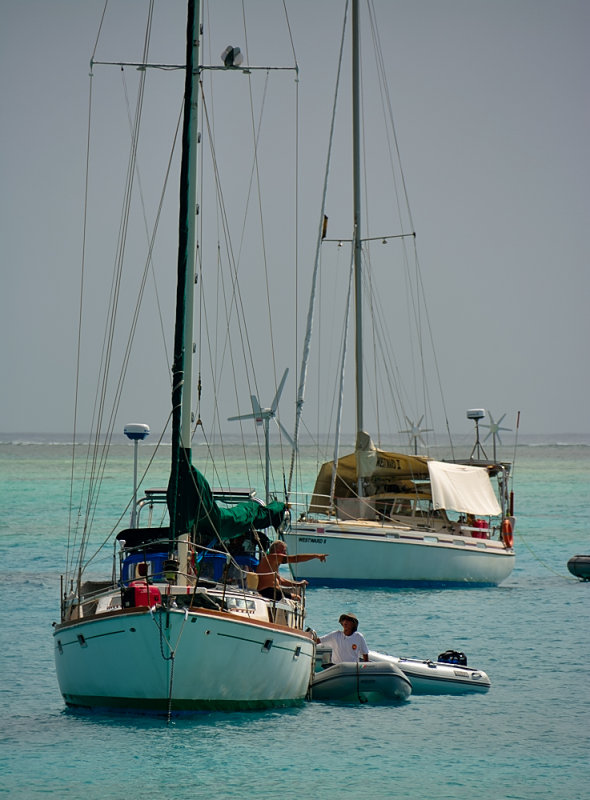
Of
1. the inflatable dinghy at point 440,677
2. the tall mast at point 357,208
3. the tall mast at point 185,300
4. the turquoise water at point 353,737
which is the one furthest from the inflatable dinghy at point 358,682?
the tall mast at point 357,208

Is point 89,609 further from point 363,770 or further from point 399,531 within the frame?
point 399,531

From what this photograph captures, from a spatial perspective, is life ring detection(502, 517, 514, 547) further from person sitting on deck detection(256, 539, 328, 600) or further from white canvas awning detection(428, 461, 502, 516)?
person sitting on deck detection(256, 539, 328, 600)

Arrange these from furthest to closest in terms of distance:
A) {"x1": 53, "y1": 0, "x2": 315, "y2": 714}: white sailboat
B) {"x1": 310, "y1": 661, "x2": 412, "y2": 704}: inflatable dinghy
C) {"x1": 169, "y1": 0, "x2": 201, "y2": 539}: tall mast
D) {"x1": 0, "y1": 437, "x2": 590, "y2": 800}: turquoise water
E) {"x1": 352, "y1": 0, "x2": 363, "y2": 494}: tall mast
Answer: {"x1": 352, "y1": 0, "x2": 363, "y2": 494}: tall mast → {"x1": 310, "y1": 661, "x2": 412, "y2": 704}: inflatable dinghy → {"x1": 169, "y1": 0, "x2": 201, "y2": 539}: tall mast → {"x1": 53, "y1": 0, "x2": 315, "y2": 714}: white sailboat → {"x1": 0, "y1": 437, "x2": 590, "y2": 800}: turquoise water

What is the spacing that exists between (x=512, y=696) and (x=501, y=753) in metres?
4.15

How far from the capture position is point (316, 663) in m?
21.2

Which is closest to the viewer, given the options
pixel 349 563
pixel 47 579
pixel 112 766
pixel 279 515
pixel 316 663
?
pixel 112 766

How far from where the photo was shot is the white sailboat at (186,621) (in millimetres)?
17031

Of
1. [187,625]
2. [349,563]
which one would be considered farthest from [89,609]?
[349,563]

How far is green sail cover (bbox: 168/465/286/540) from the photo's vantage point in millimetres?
18750

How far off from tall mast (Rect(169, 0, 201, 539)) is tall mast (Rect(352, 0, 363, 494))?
20.6 meters

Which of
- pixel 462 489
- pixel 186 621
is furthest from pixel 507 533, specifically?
pixel 186 621

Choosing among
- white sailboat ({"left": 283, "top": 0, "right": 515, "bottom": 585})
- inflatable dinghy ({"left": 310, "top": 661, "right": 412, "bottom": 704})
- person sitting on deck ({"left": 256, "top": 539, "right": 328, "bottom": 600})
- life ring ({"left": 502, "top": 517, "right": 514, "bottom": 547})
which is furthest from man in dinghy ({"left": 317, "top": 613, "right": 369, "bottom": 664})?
life ring ({"left": 502, "top": 517, "right": 514, "bottom": 547})

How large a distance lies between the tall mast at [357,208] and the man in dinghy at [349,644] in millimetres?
19028

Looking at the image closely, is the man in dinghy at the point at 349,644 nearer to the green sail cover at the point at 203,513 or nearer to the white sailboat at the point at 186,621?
the white sailboat at the point at 186,621
